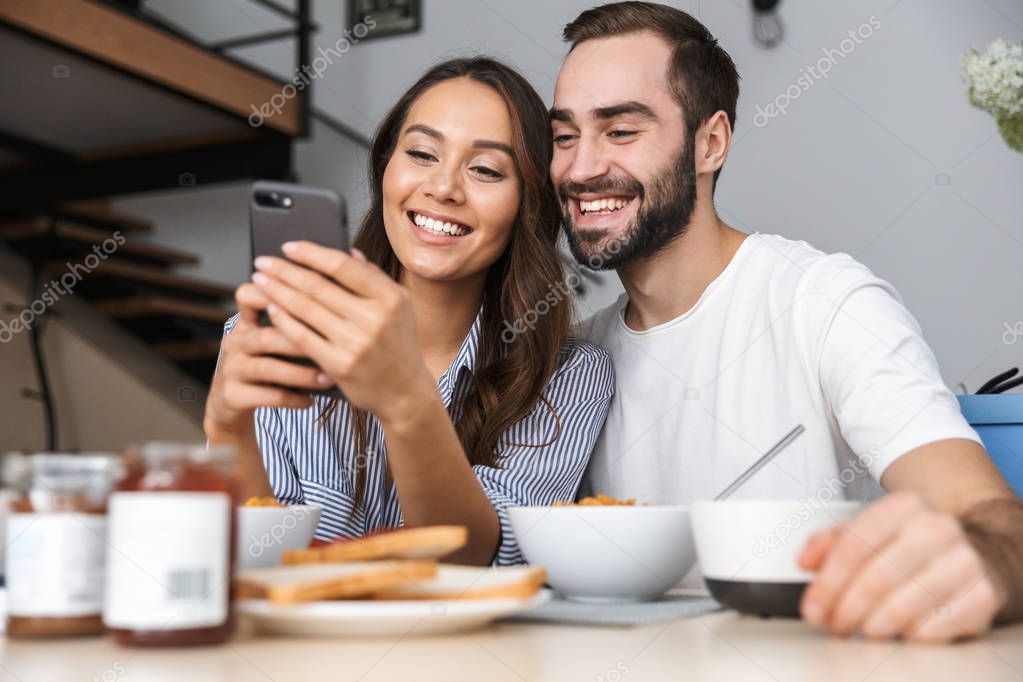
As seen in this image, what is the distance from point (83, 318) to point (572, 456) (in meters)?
4.14

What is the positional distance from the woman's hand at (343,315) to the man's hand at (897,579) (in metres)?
0.46

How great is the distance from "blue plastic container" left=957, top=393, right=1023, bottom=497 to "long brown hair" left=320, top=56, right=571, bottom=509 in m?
0.62

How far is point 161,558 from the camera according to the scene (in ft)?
1.91

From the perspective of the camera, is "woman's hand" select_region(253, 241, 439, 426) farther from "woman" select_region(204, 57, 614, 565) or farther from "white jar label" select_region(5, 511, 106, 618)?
"white jar label" select_region(5, 511, 106, 618)

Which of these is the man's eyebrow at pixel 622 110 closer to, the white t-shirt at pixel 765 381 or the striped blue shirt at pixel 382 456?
the white t-shirt at pixel 765 381

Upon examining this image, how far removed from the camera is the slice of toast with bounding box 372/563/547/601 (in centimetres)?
70

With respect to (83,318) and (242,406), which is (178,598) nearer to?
(242,406)

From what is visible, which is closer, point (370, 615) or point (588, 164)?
point (370, 615)

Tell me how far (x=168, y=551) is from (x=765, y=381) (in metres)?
1.10

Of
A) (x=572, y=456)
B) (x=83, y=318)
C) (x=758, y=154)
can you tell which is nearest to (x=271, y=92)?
(x=83, y=318)

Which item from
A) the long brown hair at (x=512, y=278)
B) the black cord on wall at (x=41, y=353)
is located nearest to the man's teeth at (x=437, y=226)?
the long brown hair at (x=512, y=278)

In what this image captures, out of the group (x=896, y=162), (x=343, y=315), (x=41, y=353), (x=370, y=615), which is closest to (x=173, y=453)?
(x=370, y=615)

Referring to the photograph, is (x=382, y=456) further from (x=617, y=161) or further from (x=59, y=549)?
(x=59, y=549)

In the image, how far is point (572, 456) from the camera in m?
1.51
